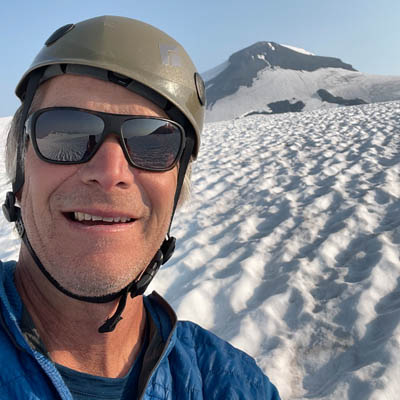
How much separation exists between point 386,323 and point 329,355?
1.50 feet

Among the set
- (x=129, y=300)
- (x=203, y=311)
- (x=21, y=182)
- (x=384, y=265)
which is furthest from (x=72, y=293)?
(x=384, y=265)

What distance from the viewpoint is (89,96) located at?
4.14 feet

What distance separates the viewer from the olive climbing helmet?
1312 millimetres

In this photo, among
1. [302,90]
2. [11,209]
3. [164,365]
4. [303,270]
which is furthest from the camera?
[302,90]

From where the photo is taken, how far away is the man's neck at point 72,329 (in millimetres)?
1207

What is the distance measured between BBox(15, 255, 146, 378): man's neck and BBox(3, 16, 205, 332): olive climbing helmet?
74 mm

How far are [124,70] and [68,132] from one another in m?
0.32

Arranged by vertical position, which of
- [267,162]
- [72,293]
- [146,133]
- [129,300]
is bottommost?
[267,162]

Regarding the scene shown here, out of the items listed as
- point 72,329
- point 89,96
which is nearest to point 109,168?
point 89,96

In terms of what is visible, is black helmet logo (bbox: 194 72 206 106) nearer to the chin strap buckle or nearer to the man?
the man

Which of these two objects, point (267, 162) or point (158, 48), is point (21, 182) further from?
point (267, 162)

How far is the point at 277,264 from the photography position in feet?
10.7

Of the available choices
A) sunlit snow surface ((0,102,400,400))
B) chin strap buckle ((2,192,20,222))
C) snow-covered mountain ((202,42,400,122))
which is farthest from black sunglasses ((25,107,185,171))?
snow-covered mountain ((202,42,400,122))

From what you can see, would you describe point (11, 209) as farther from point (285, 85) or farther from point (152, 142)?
point (285, 85)
